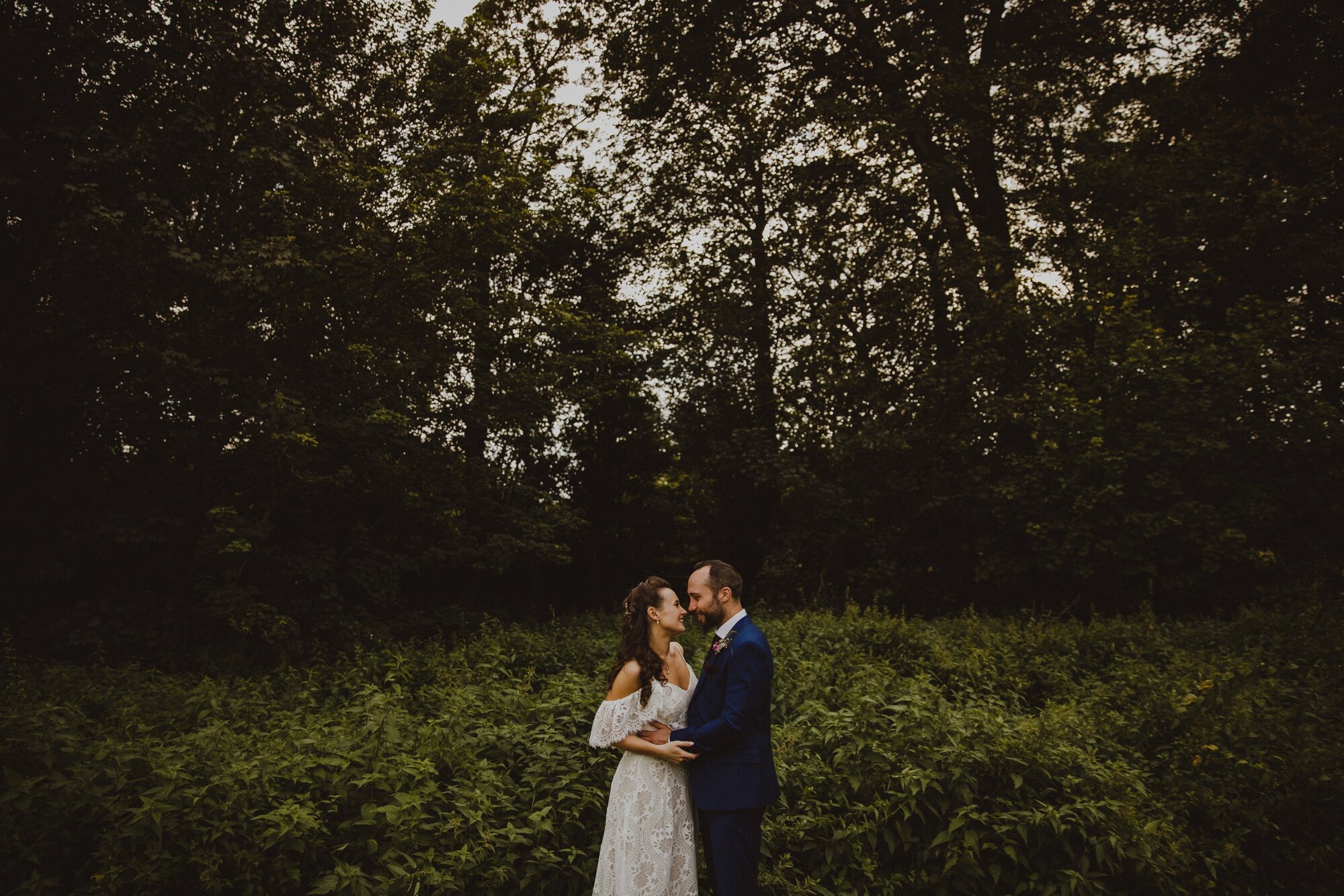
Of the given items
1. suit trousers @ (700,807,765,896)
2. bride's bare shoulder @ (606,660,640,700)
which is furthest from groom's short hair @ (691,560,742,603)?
suit trousers @ (700,807,765,896)

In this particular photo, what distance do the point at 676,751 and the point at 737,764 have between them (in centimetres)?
30

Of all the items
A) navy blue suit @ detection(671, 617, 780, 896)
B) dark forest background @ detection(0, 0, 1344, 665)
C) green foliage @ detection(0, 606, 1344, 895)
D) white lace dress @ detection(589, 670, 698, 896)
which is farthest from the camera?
dark forest background @ detection(0, 0, 1344, 665)

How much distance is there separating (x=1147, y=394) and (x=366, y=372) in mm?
→ 13023

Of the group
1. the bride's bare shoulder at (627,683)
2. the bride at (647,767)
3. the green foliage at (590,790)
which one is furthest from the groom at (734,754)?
the green foliage at (590,790)

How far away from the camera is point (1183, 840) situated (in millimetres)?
5141

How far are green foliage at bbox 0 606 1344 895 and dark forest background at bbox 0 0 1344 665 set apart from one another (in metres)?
4.95

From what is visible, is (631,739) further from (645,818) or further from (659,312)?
(659,312)

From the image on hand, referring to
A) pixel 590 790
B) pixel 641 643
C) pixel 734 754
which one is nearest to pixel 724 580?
pixel 641 643

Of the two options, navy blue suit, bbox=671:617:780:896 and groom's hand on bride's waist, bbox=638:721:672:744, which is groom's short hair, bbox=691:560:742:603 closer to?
navy blue suit, bbox=671:617:780:896

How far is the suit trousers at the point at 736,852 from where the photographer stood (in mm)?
4000

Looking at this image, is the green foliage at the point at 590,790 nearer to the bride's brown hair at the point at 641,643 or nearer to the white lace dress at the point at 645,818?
the white lace dress at the point at 645,818

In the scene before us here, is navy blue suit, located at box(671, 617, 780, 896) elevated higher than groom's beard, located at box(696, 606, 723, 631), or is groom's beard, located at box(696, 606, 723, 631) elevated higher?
groom's beard, located at box(696, 606, 723, 631)

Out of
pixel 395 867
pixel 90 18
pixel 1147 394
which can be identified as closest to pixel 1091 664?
pixel 1147 394

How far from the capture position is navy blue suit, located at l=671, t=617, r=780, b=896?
397 centimetres
